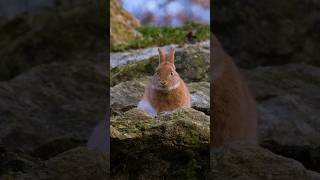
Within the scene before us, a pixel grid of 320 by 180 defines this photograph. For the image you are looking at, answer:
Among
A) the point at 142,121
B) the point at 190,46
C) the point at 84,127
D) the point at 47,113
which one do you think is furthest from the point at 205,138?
the point at 47,113

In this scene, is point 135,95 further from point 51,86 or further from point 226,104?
point 51,86

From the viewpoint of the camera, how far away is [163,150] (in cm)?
198

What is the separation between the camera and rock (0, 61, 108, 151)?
2.44 m

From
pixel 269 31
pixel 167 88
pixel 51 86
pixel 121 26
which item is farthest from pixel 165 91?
pixel 269 31

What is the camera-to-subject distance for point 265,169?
2113 mm

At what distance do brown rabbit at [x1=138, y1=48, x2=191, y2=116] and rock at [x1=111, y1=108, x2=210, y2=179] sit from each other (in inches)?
2.1

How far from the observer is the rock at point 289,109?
252 centimetres

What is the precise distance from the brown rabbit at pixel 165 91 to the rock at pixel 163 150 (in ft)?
0.17

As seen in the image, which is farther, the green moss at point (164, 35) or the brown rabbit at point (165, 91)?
the green moss at point (164, 35)

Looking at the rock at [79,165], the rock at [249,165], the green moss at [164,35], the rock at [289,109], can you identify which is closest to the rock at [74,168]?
the rock at [79,165]

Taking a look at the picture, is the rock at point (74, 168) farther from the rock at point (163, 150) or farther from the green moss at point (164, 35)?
the green moss at point (164, 35)

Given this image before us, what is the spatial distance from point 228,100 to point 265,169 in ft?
0.81

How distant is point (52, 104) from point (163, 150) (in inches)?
28.5

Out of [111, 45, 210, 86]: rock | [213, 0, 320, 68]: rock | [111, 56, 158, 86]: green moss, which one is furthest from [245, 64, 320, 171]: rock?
[111, 56, 158, 86]: green moss
